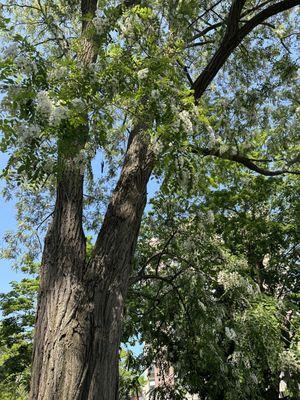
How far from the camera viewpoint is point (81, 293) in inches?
161

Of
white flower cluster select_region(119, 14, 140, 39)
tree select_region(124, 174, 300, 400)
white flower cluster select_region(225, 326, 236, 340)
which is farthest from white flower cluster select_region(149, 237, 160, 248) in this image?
white flower cluster select_region(119, 14, 140, 39)

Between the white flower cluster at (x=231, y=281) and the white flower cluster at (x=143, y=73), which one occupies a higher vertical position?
the white flower cluster at (x=231, y=281)

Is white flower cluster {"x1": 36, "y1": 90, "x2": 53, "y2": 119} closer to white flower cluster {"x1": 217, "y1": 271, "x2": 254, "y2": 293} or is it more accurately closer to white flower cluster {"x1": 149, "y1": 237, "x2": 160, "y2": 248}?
white flower cluster {"x1": 217, "y1": 271, "x2": 254, "y2": 293}

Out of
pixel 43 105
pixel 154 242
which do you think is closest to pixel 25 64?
pixel 43 105

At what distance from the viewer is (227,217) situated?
41.7 ft

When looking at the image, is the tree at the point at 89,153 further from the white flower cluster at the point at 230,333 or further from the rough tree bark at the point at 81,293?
A: the white flower cluster at the point at 230,333

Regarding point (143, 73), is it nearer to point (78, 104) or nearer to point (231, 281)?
point (78, 104)

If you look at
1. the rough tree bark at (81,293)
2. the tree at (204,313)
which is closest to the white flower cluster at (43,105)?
the rough tree bark at (81,293)

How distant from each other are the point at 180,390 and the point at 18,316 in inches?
228

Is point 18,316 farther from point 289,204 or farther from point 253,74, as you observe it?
point 253,74

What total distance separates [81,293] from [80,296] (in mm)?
33

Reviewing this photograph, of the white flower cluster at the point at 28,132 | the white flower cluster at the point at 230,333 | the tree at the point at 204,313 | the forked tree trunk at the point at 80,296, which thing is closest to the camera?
the white flower cluster at the point at 28,132

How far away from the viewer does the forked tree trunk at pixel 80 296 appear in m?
3.72

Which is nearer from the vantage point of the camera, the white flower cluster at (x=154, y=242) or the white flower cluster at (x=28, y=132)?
the white flower cluster at (x=28, y=132)
